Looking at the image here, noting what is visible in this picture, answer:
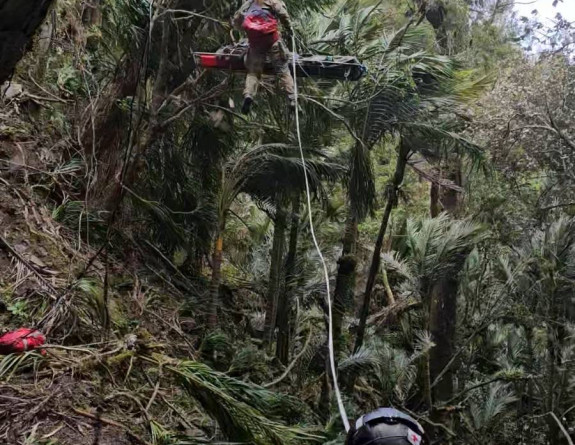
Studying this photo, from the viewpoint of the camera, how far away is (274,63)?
5434 millimetres

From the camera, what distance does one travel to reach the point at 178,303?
308 inches

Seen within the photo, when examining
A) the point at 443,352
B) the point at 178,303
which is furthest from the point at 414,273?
the point at 178,303

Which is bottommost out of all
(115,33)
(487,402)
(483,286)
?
(487,402)

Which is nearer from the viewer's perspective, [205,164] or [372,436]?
[372,436]

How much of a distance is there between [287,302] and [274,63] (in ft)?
15.7

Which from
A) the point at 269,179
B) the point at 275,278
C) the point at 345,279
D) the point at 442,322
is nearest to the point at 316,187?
the point at 269,179

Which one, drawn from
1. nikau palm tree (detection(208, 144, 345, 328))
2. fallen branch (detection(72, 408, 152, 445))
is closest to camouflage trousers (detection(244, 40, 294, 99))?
nikau palm tree (detection(208, 144, 345, 328))

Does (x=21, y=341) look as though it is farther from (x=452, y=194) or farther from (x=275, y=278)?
(x=452, y=194)

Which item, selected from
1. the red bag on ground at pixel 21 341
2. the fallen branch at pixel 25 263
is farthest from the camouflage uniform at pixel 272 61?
the red bag on ground at pixel 21 341

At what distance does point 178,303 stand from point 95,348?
3283mm

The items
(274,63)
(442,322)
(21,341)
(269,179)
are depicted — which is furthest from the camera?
(442,322)

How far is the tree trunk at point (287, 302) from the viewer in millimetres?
9125

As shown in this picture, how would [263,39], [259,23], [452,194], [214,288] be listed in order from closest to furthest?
[259,23] → [263,39] → [214,288] → [452,194]

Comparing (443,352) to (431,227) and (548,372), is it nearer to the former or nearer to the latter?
(548,372)
